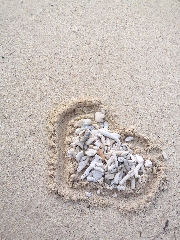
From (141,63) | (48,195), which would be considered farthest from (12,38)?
(48,195)

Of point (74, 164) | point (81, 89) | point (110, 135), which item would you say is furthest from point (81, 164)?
point (81, 89)

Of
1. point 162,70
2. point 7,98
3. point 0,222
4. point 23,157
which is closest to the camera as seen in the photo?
point 0,222

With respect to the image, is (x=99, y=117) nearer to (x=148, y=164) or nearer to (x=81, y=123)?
(x=81, y=123)

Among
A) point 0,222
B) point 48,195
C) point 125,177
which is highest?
point 125,177

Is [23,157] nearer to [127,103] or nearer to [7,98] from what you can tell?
[7,98]

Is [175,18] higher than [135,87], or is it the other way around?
[175,18]

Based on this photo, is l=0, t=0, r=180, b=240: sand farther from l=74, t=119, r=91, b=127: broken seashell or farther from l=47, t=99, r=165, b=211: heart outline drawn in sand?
l=74, t=119, r=91, b=127: broken seashell
